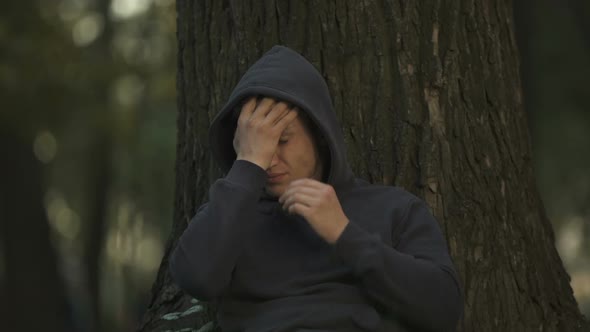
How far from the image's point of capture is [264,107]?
396 cm

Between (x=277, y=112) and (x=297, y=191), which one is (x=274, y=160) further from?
(x=297, y=191)

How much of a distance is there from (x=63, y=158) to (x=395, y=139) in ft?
72.6

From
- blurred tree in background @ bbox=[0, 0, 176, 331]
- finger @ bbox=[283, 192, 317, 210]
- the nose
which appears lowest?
blurred tree in background @ bbox=[0, 0, 176, 331]

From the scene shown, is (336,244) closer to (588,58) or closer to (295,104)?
(295,104)

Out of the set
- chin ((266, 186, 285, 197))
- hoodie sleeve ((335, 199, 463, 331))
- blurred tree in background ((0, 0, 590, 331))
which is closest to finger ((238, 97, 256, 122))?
chin ((266, 186, 285, 197))

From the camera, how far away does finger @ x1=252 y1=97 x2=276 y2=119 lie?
3.95 meters

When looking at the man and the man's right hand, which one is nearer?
the man

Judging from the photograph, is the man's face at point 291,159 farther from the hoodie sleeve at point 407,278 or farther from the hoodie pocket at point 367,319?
the hoodie pocket at point 367,319

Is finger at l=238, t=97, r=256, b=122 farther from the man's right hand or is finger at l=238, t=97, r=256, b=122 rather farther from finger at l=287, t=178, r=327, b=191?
finger at l=287, t=178, r=327, b=191

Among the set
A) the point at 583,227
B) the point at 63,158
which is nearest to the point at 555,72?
the point at 583,227

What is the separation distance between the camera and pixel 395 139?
480 cm

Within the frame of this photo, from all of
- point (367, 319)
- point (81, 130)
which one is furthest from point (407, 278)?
point (81, 130)

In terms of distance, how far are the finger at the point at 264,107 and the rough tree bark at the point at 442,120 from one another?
91cm

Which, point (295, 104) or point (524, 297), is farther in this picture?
point (524, 297)
